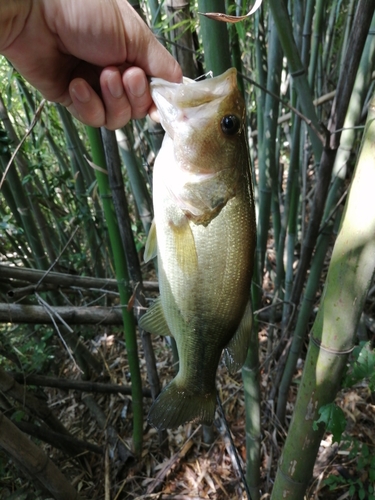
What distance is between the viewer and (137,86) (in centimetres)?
88

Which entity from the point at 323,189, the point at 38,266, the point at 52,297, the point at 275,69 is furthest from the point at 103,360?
the point at 275,69

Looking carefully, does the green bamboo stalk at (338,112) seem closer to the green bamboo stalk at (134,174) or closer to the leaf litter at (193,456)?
the green bamboo stalk at (134,174)

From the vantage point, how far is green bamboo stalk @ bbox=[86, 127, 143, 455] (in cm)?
128

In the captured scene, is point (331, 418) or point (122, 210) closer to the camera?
point (331, 418)

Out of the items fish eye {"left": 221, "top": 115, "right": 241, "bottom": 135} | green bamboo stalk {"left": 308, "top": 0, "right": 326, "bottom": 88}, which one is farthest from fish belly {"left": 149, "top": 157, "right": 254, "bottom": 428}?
green bamboo stalk {"left": 308, "top": 0, "right": 326, "bottom": 88}

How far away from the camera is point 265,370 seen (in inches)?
90.5

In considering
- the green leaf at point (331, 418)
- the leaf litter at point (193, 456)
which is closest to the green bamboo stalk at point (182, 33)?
the green leaf at point (331, 418)

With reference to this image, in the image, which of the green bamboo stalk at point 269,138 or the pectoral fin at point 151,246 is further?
the green bamboo stalk at point 269,138

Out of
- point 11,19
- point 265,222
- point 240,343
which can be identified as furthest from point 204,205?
point 265,222

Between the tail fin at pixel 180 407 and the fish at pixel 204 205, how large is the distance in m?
0.20

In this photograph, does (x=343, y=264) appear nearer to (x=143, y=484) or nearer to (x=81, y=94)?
(x=81, y=94)

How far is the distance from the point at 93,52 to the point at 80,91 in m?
0.09

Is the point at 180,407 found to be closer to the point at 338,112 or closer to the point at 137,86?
the point at 137,86

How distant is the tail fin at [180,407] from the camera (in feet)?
3.17
